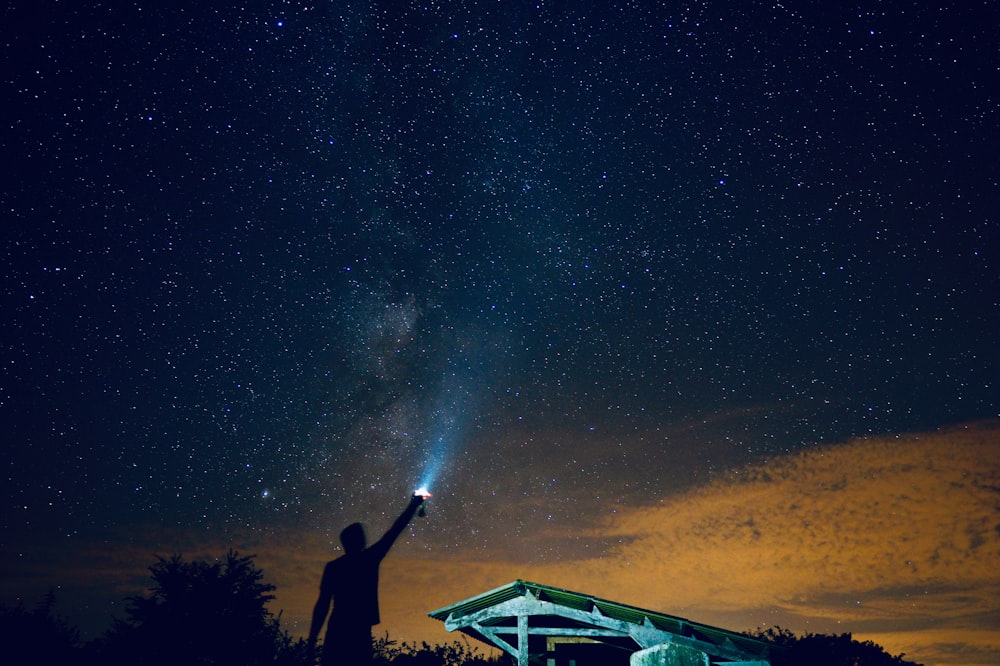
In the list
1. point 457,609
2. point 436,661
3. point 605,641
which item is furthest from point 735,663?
point 436,661

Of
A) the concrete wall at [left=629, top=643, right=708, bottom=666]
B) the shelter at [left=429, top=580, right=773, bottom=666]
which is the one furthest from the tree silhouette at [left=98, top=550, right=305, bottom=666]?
the concrete wall at [left=629, top=643, right=708, bottom=666]

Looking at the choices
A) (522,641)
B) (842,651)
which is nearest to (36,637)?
(522,641)

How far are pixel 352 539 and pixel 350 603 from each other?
0.71 meters

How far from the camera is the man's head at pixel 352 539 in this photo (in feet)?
23.6

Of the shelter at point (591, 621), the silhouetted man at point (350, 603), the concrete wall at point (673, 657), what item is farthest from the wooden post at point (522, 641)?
the concrete wall at point (673, 657)

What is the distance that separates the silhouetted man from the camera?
6.68 meters

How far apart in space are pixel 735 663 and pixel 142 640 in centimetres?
1489

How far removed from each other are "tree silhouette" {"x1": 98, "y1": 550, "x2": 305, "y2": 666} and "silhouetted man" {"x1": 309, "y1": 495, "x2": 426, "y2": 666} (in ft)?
36.9

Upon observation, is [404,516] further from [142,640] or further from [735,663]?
[142,640]

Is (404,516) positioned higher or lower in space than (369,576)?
higher

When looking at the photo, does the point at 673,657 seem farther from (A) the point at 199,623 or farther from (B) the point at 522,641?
(A) the point at 199,623

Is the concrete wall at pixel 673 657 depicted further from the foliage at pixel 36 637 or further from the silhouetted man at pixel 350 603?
the foliage at pixel 36 637

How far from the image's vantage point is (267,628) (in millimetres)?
17750

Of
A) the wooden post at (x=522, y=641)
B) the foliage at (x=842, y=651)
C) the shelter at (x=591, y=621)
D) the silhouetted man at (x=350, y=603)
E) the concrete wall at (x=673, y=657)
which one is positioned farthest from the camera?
the foliage at (x=842, y=651)
